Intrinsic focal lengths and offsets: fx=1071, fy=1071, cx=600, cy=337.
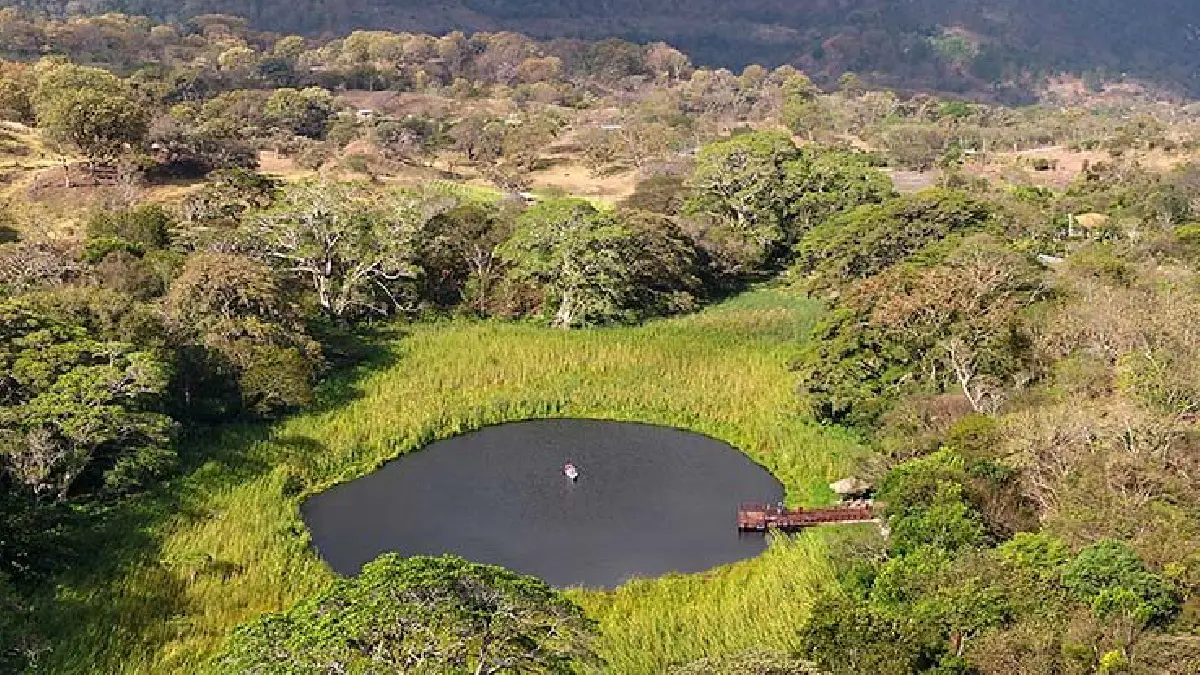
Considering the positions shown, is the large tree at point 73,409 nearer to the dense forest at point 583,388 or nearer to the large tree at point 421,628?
the dense forest at point 583,388

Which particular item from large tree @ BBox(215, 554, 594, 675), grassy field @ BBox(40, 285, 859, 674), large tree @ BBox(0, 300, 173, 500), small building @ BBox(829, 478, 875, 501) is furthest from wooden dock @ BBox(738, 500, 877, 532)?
large tree @ BBox(0, 300, 173, 500)

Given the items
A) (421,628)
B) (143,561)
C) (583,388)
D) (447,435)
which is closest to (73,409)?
(143,561)

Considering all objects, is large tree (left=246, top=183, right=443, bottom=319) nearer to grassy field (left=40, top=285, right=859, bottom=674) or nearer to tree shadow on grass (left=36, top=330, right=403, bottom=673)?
grassy field (left=40, top=285, right=859, bottom=674)

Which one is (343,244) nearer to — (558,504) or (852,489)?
(558,504)

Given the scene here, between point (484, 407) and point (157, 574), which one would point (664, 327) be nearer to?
point (484, 407)

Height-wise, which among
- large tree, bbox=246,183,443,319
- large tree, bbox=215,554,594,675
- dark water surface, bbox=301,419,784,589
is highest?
large tree, bbox=215,554,594,675

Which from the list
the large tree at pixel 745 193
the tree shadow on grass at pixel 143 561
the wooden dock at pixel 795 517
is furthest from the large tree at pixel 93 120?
the wooden dock at pixel 795 517
